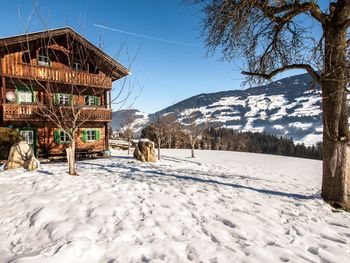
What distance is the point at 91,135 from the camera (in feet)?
69.1

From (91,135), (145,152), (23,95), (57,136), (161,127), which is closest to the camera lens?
(145,152)

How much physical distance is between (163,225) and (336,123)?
5390 millimetres

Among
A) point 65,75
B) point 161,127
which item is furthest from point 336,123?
point 161,127

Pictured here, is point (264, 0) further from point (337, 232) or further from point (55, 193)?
point (55, 193)

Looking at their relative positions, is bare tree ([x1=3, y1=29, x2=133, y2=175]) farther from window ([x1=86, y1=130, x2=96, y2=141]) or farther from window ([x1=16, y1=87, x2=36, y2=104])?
window ([x1=86, y1=130, x2=96, y2=141])

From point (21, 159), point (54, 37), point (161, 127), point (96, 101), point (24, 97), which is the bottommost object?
point (21, 159)

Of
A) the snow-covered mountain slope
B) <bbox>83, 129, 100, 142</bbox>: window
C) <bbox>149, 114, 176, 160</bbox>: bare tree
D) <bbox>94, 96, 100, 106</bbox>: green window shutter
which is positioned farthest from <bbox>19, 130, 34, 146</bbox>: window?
<bbox>149, 114, 176, 160</bbox>: bare tree

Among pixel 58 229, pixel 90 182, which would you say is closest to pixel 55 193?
pixel 90 182

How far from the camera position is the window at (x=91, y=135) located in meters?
20.6

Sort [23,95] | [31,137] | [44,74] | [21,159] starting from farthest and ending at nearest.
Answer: [31,137] → [23,95] → [44,74] → [21,159]

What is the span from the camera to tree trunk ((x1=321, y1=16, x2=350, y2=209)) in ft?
21.0

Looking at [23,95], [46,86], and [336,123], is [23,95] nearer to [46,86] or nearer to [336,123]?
[46,86]

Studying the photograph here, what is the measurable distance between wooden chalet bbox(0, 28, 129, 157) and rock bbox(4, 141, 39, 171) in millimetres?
3936

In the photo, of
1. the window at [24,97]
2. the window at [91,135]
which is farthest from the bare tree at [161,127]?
the window at [24,97]
